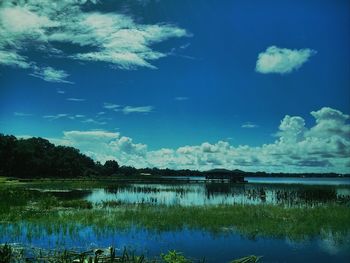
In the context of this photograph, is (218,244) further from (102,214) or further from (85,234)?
(102,214)

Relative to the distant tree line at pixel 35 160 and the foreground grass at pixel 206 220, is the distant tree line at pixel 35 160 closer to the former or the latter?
the distant tree line at pixel 35 160

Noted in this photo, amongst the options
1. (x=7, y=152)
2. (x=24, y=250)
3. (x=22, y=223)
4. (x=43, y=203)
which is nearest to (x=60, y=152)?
(x=7, y=152)

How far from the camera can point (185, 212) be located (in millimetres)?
31469

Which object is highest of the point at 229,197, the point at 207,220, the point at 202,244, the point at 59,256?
the point at 229,197

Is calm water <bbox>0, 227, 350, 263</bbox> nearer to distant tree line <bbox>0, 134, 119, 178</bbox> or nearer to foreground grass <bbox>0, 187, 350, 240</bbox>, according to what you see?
foreground grass <bbox>0, 187, 350, 240</bbox>

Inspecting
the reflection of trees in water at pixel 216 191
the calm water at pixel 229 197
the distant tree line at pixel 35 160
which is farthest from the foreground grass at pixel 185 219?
the distant tree line at pixel 35 160

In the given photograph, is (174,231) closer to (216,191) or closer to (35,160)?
(216,191)

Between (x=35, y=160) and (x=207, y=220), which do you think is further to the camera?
(x=35, y=160)

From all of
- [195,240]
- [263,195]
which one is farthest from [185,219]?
[263,195]

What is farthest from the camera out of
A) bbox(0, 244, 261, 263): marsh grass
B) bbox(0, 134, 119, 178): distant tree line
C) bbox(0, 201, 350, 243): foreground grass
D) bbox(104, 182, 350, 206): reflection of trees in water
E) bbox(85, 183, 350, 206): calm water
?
bbox(0, 134, 119, 178): distant tree line

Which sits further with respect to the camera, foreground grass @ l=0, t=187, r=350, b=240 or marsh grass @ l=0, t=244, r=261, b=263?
foreground grass @ l=0, t=187, r=350, b=240

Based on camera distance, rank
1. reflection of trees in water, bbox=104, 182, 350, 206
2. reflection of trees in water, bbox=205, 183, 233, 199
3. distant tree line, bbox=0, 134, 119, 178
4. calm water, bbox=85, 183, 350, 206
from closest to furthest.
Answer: calm water, bbox=85, 183, 350, 206 < reflection of trees in water, bbox=104, 182, 350, 206 < reflection of trees in water, bbox=205, 183, 233, 199 < distant tree line, bbox=0, 134, 119, 178

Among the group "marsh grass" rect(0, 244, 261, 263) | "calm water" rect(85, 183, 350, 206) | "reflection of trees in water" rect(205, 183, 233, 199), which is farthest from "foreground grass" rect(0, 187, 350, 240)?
"reflection of trees in water" rect(205, 183, 233, 199)

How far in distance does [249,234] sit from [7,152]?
98.8m
